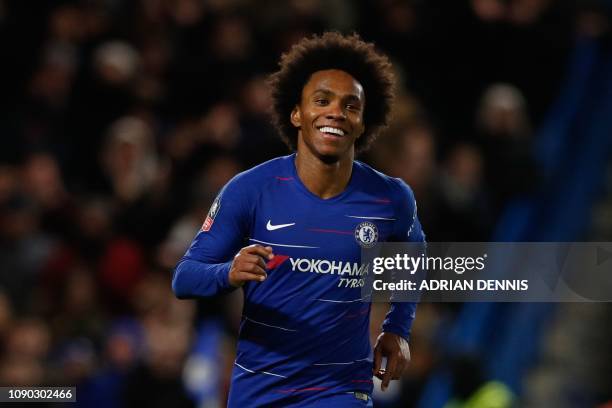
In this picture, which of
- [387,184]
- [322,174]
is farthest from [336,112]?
[387,184]

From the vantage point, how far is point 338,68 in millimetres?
4879

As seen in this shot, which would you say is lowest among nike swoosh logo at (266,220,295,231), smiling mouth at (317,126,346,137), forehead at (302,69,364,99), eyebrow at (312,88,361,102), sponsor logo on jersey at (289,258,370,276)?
sponsor logo on jersey at (289,258,370,276)

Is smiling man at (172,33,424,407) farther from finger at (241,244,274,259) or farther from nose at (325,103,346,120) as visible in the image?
finger at (241,244,274,259)

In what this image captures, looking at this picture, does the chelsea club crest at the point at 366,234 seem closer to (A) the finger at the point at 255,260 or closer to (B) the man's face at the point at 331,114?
(B) the man's face at the point at 331,114

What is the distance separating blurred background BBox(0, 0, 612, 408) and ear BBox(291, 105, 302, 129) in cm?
281

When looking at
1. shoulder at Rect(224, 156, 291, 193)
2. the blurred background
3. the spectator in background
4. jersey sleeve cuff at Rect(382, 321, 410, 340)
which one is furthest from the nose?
the spectator in background

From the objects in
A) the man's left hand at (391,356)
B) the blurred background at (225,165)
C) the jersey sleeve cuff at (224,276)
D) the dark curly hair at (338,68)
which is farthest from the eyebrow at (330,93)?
the blurred background at (225,165)

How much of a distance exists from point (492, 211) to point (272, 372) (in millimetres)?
4842

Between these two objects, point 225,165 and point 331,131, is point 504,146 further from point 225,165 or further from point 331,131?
point 331,131

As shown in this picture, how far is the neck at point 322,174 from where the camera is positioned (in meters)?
4.76

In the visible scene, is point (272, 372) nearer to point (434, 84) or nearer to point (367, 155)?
point (367, 155)

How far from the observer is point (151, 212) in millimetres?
8586

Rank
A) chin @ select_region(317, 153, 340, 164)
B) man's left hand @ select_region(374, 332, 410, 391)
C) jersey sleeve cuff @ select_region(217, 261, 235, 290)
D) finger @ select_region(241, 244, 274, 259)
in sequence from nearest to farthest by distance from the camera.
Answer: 1. finger @ select_region(241, 244, 274, 259)
2. jersey sleeve cuff @ select_region(217, 261, 235, 290)
3. chin @ select_region(317, 153, 340, 164)
4. man's left hand @ select_region(374, 332, 410, 391)

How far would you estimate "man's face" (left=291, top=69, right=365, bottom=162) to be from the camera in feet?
15.4
